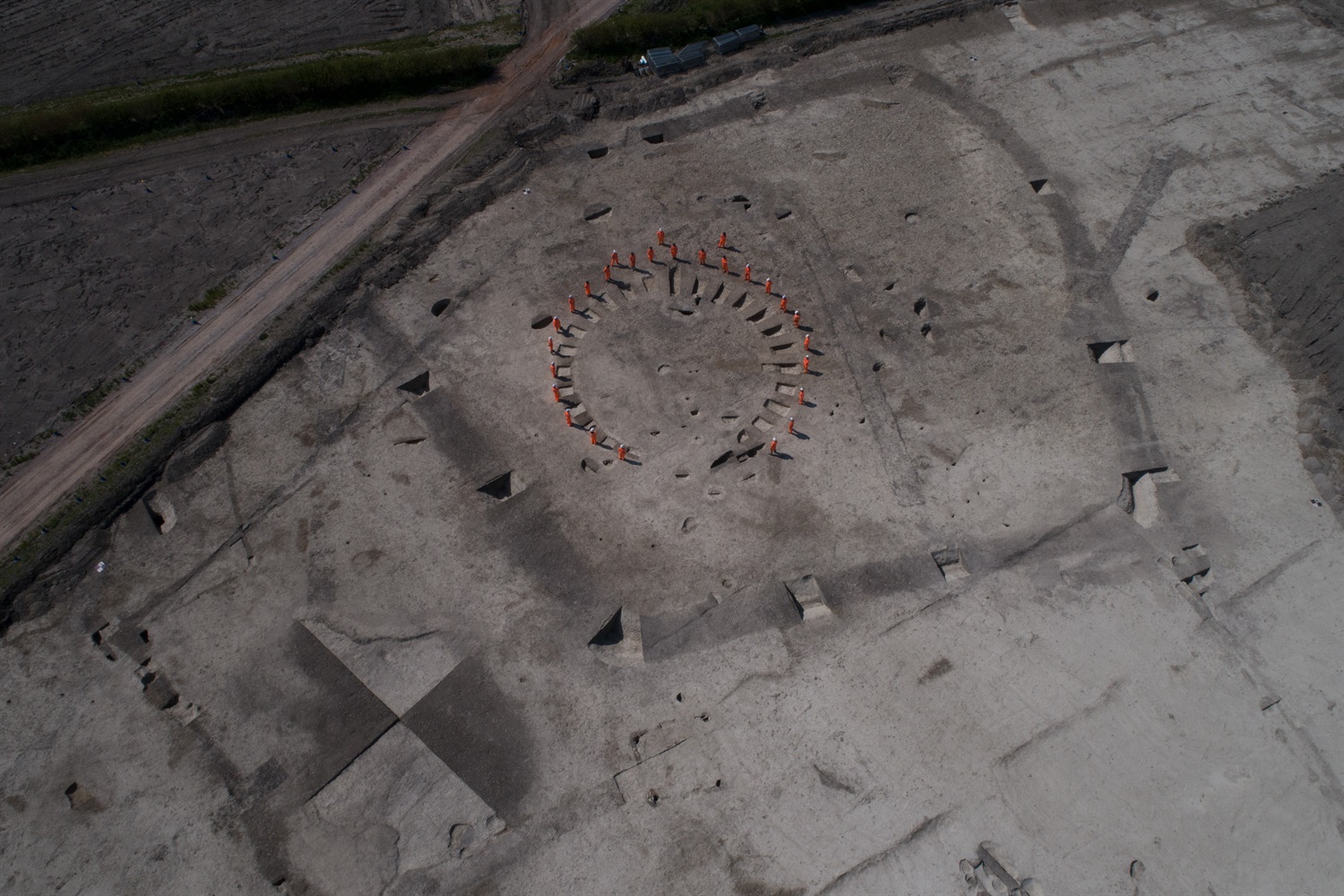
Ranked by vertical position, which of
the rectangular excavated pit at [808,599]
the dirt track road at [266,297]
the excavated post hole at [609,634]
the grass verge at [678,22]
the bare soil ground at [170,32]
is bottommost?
the rectangular excavated pit at [808,599]

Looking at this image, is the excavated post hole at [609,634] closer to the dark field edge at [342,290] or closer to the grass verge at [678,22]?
the dark field edge at [342,290]

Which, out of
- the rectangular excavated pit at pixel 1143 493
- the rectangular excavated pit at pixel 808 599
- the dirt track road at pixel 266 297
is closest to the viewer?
the rectangular excavated pit at pixel 808 599

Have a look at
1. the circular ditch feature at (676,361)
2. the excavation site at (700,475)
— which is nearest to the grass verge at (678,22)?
the excavation site at (700,475)

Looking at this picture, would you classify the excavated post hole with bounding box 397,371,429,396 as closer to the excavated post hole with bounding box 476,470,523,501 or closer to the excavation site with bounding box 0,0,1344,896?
the excavation site with bounding box 0,0,1344,896

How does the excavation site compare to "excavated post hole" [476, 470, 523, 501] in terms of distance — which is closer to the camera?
the excavation site

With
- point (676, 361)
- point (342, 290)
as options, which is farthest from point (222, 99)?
point (676, 361)

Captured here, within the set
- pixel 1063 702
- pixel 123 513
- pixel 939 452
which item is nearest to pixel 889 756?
pixel 1063 702

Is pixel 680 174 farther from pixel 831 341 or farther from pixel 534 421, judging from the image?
pixel 534 421

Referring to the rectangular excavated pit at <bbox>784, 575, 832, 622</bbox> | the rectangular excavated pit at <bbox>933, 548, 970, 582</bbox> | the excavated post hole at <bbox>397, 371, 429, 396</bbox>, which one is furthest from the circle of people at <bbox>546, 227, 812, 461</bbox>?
the rectangular excavated pit at <bbox>933, 548, 970, 582</bbox>
